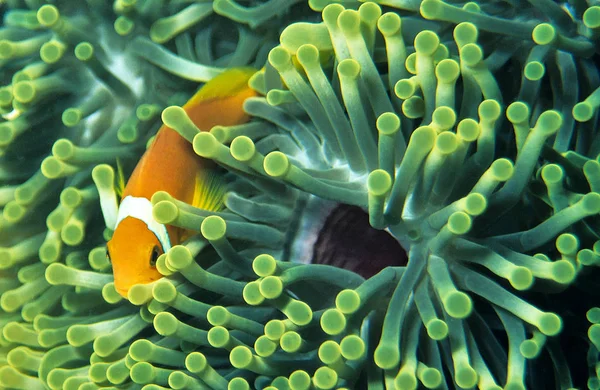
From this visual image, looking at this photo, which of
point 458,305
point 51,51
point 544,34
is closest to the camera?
point 458,305

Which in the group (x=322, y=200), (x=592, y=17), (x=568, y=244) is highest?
A: (x=592, y=17)

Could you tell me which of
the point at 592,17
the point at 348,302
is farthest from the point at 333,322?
the point at 592,17

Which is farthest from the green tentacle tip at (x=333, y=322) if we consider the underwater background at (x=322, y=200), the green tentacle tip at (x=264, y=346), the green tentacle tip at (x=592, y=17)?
the green tentacle tip at (x=592, y=17)

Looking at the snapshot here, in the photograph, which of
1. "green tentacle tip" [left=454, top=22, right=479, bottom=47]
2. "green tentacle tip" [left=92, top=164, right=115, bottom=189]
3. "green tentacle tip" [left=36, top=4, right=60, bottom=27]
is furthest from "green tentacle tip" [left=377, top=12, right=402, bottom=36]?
"green tentacle tip" [left=36, top=4, right=60, bottom=27]

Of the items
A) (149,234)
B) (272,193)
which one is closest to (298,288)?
(272,193)

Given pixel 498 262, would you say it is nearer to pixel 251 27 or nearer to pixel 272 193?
pixel 272 193

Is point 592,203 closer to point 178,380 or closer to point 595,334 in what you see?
point 595,334
